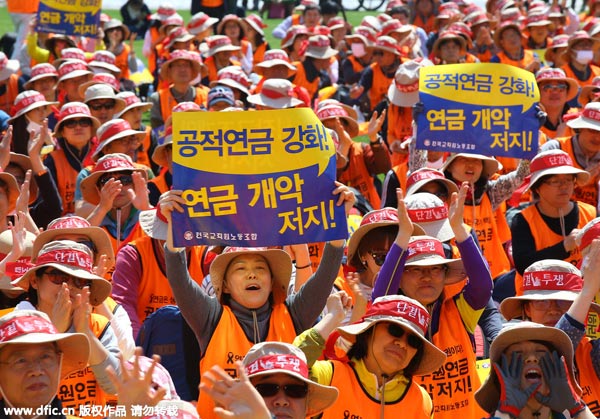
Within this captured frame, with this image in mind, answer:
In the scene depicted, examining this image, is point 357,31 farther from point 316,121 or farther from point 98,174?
point 316,121

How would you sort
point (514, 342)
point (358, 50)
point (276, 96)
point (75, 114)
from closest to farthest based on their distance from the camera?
point (514, 342), point (75, 114), point (276, 96), point (358, 50)

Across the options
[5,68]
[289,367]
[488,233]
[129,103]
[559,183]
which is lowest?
[5,68]

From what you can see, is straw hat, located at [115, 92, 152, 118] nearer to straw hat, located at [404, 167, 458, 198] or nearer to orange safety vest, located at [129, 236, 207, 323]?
straw hat, located at [404, 167, 458, 198]

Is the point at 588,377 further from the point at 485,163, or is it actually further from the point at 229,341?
the point at 485,163

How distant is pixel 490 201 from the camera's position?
32.6 ft

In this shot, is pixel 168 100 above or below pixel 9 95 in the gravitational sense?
above

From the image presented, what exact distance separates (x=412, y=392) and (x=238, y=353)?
88 cm

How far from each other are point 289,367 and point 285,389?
10 cm

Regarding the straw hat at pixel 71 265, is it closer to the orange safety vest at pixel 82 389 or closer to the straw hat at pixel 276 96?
the orange safety vest at pixel 82 389

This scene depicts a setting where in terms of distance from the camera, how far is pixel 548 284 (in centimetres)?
709

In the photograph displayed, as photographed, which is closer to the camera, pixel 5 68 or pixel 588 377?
pixel 588 377

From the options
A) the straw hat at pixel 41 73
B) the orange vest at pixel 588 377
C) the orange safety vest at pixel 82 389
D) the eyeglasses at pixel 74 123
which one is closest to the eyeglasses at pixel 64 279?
the orange safety vest at pixel 82 389

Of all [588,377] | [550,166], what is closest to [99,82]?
[550,166]

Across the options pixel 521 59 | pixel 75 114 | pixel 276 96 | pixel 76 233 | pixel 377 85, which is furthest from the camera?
pixel 521 59
